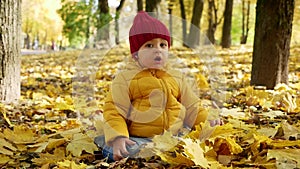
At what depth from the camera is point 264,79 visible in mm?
4602

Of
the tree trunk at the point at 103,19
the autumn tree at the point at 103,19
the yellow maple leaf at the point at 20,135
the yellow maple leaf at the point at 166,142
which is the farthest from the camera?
the autumn tree at the point at 103,19

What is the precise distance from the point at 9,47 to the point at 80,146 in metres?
2.07

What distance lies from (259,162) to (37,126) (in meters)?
1.91

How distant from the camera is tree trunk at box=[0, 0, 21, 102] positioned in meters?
3.96

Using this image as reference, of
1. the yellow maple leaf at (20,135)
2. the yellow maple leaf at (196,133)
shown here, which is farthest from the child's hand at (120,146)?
the yellow maple leaf at (20,135)

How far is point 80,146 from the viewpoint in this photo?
94.3 inches

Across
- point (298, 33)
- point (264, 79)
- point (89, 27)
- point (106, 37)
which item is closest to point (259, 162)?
point (264, 79)

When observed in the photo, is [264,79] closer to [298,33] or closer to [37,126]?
[37,126]

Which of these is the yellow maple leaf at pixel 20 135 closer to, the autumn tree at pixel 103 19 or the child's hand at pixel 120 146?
the child's hand at pixel 120 146

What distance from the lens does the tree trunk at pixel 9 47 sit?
3.96m

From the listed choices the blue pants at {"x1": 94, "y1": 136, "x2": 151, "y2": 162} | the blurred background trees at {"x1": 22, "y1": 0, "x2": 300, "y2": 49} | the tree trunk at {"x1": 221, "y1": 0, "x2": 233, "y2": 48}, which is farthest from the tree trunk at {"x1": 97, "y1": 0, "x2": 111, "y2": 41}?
the blue pants at {"x1": 94, "y1": 136, "x2": 151, "y2": 162}

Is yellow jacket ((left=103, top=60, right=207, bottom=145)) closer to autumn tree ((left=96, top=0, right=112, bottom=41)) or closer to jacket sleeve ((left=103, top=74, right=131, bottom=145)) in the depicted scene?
jacket sleeve ((left=103, top=74, right=131, bottom=145))

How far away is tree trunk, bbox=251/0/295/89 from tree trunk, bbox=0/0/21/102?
275 centimetres

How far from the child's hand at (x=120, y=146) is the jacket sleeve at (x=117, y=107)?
58 millimetres
